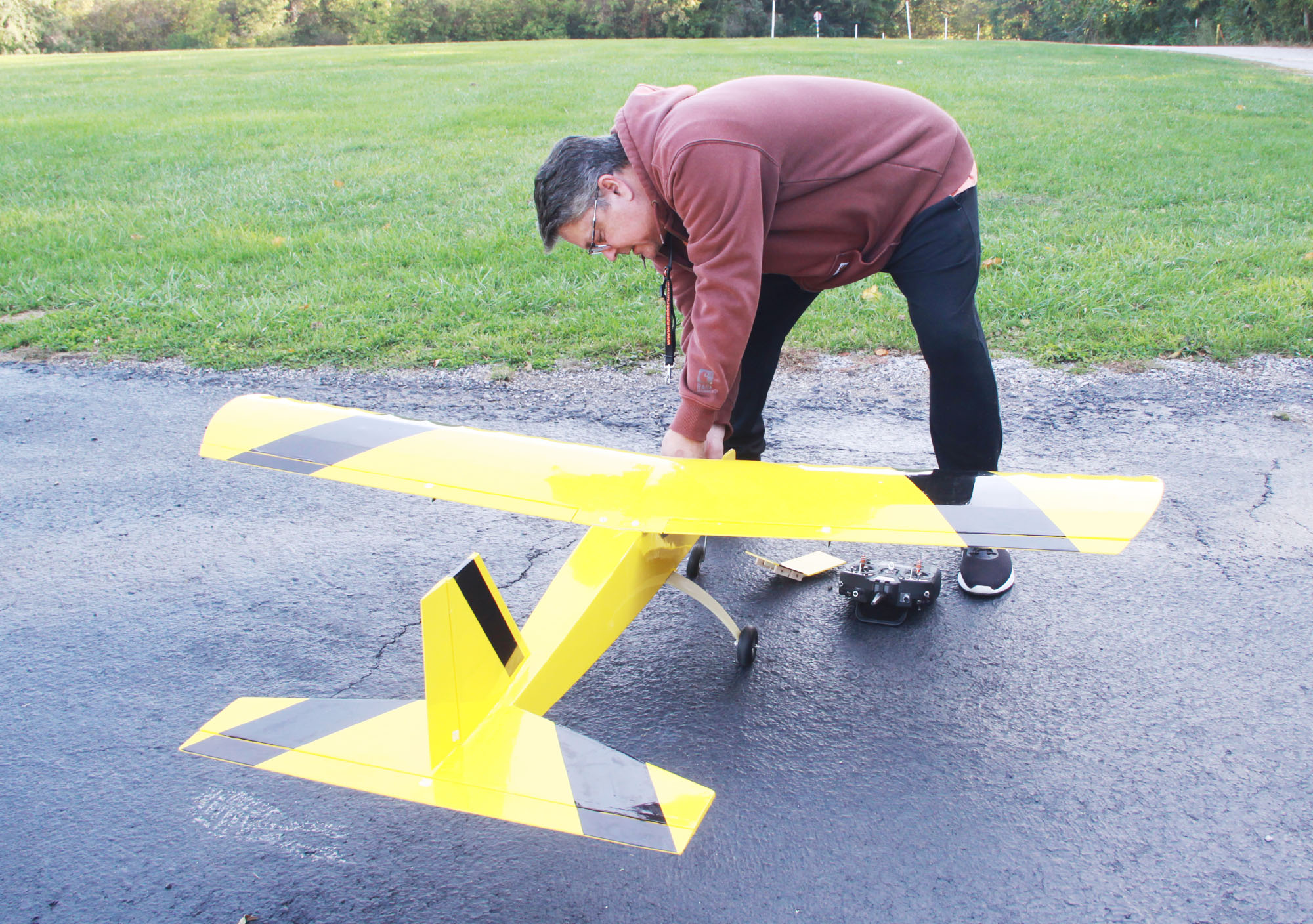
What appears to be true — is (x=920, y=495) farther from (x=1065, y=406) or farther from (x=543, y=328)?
(x=543, y=328)

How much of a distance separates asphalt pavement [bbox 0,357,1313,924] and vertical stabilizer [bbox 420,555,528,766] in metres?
0.51

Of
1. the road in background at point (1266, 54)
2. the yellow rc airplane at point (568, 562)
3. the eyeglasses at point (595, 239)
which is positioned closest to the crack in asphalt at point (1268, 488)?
the yellow rc airplane at point (568, 562)

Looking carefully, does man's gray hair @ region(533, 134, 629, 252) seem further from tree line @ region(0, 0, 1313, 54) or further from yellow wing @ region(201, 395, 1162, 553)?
tree line @ region(0, 0, 1313, 54)

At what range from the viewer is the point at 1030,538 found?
200cm

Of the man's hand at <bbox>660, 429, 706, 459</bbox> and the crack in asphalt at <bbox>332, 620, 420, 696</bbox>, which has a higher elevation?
the man's hand at <bbox>660, 429, 706, 459</bbox>

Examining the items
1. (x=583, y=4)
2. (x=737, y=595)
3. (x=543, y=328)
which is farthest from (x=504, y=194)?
(x=583, y=4)

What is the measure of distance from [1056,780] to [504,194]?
7921 millimetres

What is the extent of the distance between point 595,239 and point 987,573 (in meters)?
1.91

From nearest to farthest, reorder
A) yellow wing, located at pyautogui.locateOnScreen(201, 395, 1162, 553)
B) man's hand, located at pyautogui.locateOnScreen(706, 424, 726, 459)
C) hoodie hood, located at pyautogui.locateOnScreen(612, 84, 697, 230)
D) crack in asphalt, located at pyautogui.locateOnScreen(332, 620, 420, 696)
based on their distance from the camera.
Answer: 1. yellow wing, located at pyautogui.locateOnScreen(201, 395, 1162, 553)
2. hoodie hood, located at pyautogui.locateOnScreen(612, 84, 697, 230)
3. crack in asphalt, located at pyautogui.locateOnScreen(332, 620, 420, 696)
4. man's hand, located at pyautogui.locateOnScreen(706, 424, 726, 459)

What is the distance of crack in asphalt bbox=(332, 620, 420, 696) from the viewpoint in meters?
2.84

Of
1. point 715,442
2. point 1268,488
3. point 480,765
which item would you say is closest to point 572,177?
point 715,442

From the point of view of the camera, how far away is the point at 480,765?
1872 millimetres

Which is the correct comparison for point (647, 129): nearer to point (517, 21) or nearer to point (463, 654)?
point (463, 654)

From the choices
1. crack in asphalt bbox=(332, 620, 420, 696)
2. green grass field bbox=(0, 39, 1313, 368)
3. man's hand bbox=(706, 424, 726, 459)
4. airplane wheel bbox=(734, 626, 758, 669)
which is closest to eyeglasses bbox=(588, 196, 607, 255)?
man's hand bbox=(706, 424, 726, 459)
